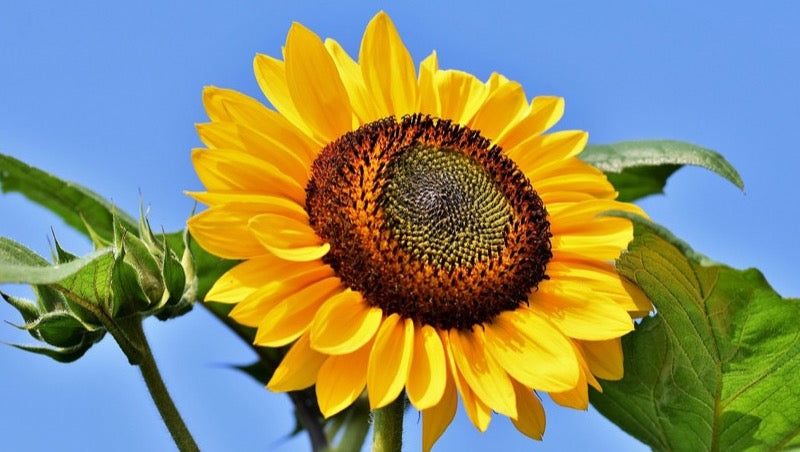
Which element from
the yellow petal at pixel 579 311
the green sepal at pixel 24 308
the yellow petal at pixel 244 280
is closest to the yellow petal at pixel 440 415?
the yellow petal at pixel 579 311

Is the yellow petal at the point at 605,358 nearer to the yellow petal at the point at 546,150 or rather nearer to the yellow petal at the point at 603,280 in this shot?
the yellow petal at the point at 603,280

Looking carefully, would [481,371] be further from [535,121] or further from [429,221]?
[535,121]

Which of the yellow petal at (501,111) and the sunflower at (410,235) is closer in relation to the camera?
the sunflower at (410,235)

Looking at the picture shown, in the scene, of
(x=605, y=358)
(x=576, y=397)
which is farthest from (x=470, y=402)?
(x=605, y=358)

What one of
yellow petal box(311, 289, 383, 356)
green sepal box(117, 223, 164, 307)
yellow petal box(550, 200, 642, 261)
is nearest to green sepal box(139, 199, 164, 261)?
green sepal box(117, 223, 164, 307)

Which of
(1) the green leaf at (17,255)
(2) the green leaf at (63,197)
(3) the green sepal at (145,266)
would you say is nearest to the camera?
(1) the green leaf at (17,255)

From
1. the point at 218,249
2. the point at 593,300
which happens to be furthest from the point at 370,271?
the point at 593,300

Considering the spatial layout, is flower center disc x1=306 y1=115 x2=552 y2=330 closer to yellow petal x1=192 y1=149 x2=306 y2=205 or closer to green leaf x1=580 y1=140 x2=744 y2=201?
yellow petal x1=192 y1=149 x2=306 y2=205
